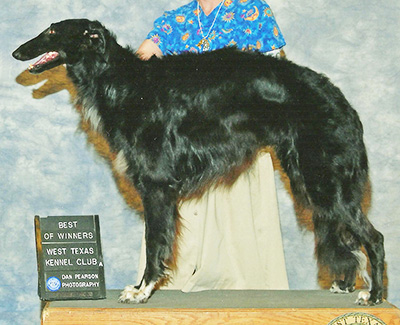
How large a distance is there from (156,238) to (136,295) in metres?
0.35

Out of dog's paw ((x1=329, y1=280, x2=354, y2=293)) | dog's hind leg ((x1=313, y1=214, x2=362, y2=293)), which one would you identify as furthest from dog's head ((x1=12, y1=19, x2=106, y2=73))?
dog's paw ((x1=329, y1=280, x2=354, y2=293))

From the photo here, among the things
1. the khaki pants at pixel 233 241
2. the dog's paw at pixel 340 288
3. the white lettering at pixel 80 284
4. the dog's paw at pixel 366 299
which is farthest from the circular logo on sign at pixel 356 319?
the white lettering at pixel 80 284

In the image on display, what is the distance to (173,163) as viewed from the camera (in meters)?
3.35

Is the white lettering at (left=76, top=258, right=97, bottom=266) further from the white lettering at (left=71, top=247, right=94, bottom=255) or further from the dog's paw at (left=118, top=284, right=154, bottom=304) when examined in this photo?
the dog's paw at (left=118, top=284, right=154, bottom=304)

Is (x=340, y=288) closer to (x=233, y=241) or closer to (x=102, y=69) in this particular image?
(x=233, y=241)

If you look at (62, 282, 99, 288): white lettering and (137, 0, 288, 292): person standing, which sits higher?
(137, 0, 288, 292): person standing

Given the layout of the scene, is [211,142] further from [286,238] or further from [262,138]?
[286,238]

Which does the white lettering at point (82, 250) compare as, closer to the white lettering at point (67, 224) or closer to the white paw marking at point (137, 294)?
the white lettering at point (67, 224)

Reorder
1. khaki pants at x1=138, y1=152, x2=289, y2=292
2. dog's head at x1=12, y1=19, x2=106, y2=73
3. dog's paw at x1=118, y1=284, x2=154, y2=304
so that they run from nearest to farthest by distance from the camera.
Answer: dog's paw at x1=118, y1=284, x2=154, y2=304
dog's head at x1=12, y1=19, x2=106, y2=73
khaki pants at x1=138, y1=152, x2=289, y2=292

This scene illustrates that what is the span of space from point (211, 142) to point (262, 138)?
1.04 ft

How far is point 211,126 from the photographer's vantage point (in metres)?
3.36

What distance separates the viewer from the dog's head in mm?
3303

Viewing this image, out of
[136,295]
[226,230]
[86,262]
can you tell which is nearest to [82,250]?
[86,262]

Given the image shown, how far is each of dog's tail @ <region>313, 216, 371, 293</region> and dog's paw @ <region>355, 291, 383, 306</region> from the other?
16 cm
